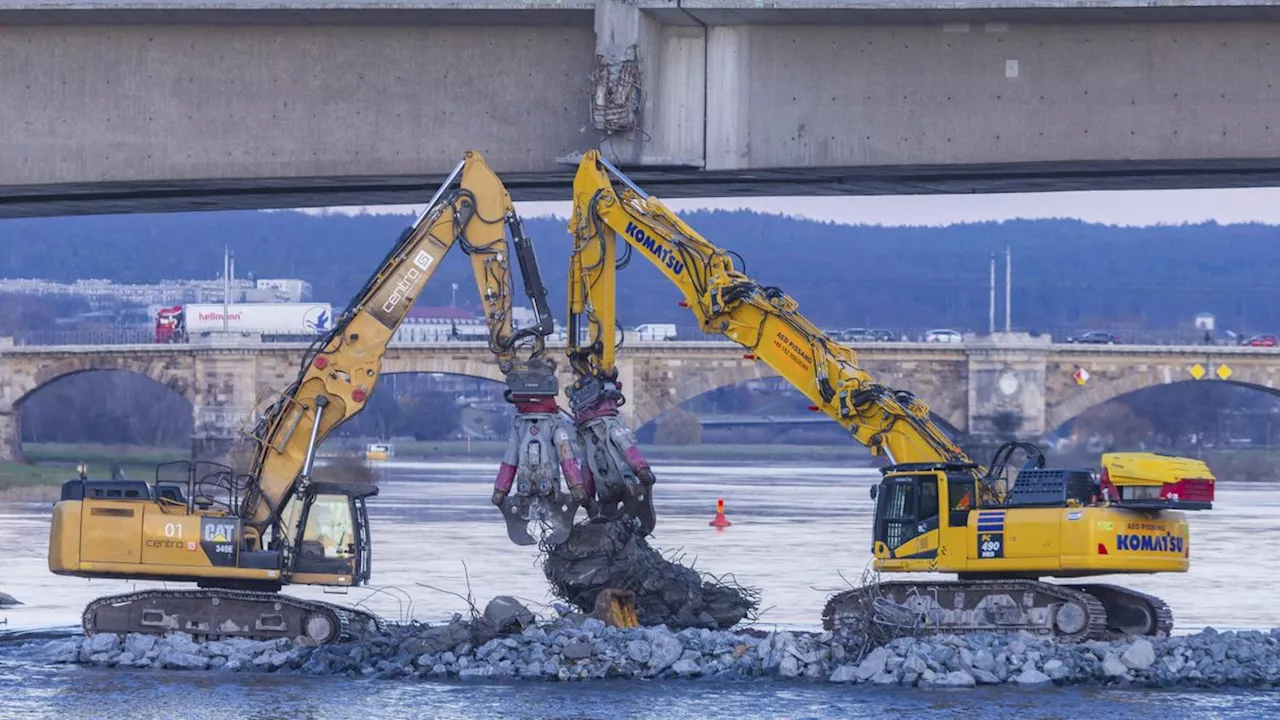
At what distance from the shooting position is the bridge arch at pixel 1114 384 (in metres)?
94.4

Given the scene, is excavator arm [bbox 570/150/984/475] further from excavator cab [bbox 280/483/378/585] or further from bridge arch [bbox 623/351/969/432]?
bridge arch [bbox 623/351/969/432]

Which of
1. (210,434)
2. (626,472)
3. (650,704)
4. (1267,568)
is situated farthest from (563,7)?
(210,434)

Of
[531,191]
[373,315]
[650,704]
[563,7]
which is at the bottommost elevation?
[650,704]

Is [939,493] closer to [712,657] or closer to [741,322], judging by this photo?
[741,322]

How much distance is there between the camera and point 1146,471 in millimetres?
25844

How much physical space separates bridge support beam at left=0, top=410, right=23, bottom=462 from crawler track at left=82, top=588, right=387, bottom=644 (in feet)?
273

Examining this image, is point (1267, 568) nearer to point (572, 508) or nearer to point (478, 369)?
point (572, 508)

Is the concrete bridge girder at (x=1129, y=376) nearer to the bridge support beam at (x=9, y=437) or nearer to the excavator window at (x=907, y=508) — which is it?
the bridge support beam at (x=9, y=437)

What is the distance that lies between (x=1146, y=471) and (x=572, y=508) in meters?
7.09

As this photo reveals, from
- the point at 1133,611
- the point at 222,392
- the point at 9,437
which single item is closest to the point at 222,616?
the point at 1133,611

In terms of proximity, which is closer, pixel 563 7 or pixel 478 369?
pixel 563 7

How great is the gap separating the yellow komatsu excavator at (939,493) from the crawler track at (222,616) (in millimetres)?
4662

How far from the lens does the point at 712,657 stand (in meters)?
25.3

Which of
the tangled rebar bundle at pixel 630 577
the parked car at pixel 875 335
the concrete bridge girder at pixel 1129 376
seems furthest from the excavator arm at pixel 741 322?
the parked car at pixel 875 335
